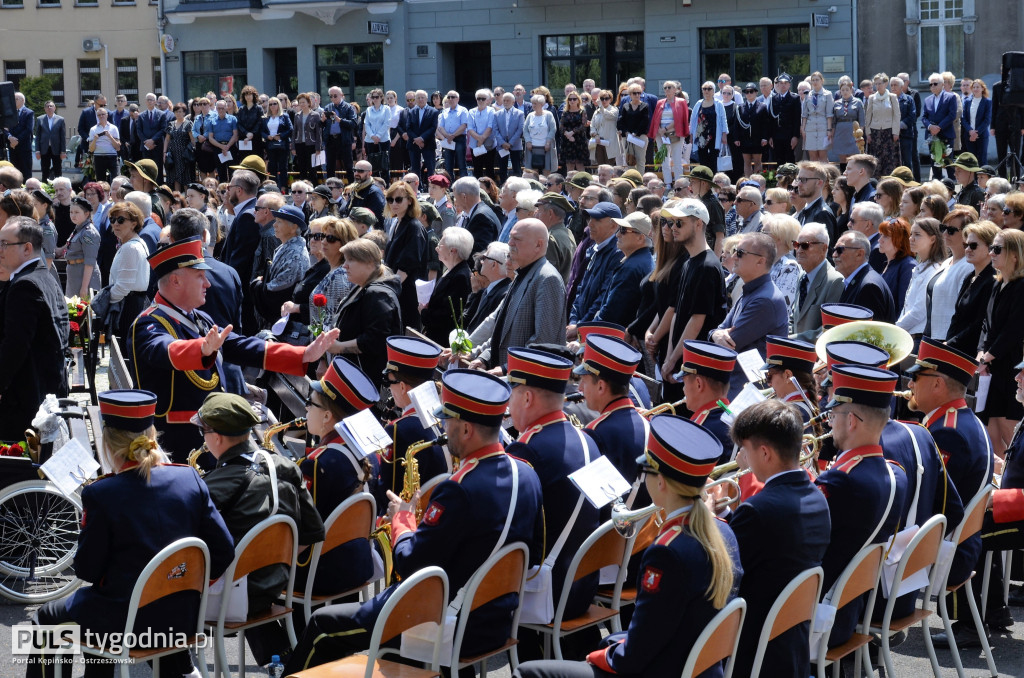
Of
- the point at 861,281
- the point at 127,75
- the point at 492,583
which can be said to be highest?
the point at 127,75

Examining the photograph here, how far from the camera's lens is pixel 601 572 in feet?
18.2

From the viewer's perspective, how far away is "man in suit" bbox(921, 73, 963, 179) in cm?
2016

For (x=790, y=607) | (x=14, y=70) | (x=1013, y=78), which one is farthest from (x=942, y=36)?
(x=14, y=70)

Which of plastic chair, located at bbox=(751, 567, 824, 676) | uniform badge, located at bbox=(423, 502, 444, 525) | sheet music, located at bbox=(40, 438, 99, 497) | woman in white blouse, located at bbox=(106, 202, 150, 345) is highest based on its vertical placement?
woman in white blouse, located at bbox=(106, 202, 150, 345)

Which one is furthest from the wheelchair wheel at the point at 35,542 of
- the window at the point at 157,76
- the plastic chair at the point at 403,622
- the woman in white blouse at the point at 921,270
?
the window at the point at 157,76

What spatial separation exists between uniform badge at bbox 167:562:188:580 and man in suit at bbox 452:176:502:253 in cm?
721

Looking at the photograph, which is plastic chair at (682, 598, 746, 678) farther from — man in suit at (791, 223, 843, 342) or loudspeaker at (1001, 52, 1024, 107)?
loudspeaker at (1001, 52, 1024, 107)

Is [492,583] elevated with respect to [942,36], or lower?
lower

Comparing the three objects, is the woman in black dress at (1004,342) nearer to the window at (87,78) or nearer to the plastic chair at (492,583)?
the plastic chair at (492,583)

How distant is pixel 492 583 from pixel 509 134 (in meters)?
17.6

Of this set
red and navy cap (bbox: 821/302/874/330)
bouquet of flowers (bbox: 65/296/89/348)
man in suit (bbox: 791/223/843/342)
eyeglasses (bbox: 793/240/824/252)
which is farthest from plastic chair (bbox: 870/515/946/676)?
bouquet of flowers (bbox: 65/296/89/348)

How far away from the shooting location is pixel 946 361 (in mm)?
5797

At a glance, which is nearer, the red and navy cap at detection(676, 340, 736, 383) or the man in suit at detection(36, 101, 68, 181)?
the red and navy cap at detection(676, 340, 736, 383)

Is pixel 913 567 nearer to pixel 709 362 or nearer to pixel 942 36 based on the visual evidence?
pixel 709 362
